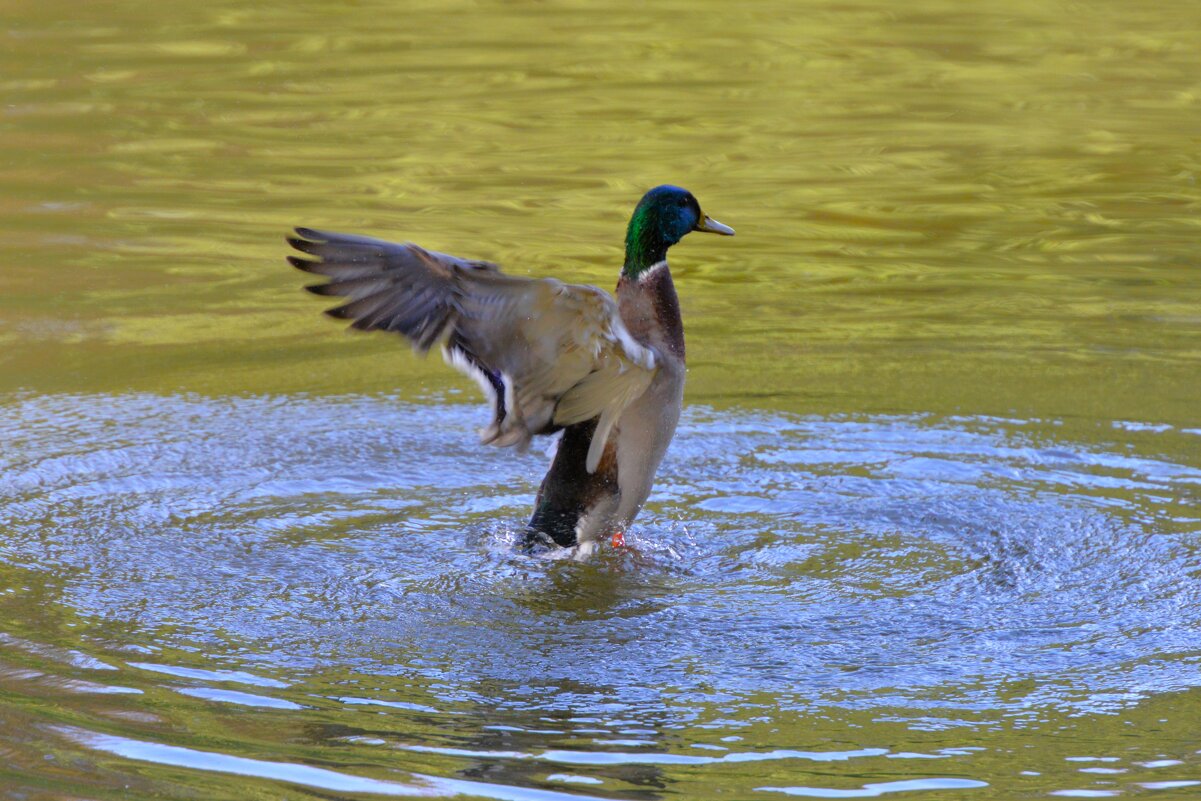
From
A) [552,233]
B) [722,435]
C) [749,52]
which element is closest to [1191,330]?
[722,435]

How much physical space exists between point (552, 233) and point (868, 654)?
549 centimetres

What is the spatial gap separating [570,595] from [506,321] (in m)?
0.95

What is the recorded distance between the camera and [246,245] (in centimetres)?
986

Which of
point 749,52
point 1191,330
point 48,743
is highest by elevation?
point 749,52

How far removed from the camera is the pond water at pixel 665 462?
438cm

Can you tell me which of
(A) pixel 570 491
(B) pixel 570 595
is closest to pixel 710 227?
A: (A) pixel 570 491

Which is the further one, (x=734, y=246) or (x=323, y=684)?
(x=734, y=246)

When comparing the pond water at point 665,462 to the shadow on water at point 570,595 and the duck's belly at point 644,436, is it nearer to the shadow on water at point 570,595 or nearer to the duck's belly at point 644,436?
the shadow on water at point 570,595

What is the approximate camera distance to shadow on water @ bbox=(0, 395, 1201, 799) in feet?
14.2

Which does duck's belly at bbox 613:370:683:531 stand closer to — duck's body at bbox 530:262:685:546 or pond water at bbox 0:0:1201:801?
duck's body at bbox 530:262:685:546

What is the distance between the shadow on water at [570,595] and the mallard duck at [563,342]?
0.22 metres

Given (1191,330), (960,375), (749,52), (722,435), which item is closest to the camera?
(722,435)

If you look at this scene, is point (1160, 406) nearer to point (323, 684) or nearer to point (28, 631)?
point (323, 684)

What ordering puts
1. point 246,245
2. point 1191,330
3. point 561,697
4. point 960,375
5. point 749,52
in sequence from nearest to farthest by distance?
point 561,697
point 960,375
point 1191,330
point 246,245
point 749,52
